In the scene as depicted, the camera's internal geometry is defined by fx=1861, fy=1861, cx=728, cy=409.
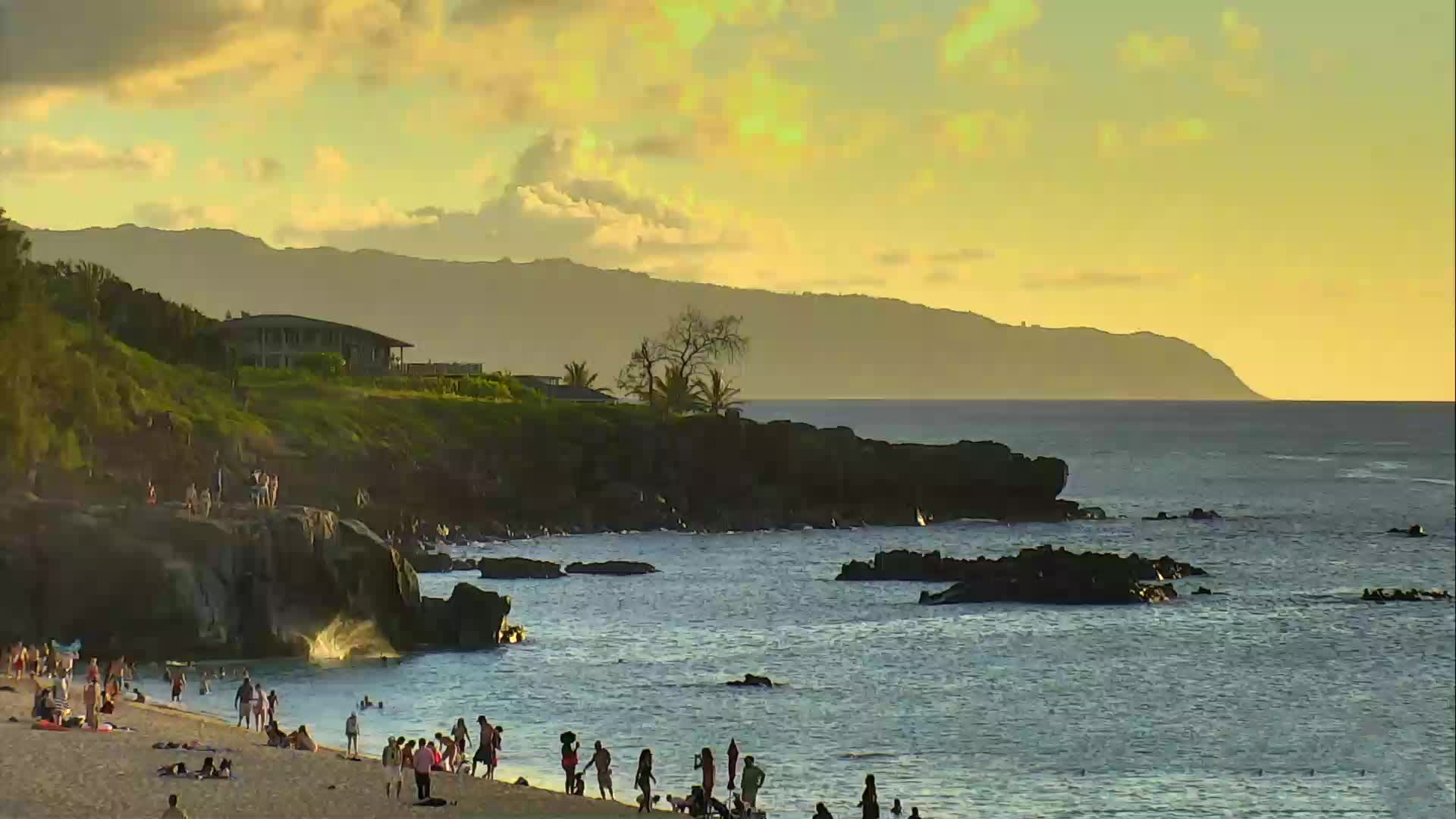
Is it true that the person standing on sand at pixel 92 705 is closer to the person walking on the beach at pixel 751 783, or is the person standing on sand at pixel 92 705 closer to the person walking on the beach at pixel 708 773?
the person walking on the beach at pixel 708 773

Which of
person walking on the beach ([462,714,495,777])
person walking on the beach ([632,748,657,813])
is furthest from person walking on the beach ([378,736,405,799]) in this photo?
person walking on the beach ([632,748,657,813])

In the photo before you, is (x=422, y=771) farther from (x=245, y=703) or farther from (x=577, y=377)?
(x=577, y=377)

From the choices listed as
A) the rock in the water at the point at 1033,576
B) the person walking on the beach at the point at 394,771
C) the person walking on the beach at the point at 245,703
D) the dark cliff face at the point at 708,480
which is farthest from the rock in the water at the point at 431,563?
the person walking on the beach at the point at 394,771

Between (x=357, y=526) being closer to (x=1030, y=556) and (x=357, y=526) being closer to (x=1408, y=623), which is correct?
(x=1030, y=556)

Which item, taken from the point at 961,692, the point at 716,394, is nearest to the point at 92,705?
the point at 961,692

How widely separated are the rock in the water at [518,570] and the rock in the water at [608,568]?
1.56 metres

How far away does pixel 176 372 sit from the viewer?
120500 mm

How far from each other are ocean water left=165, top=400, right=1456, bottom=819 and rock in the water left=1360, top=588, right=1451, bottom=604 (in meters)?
2.20

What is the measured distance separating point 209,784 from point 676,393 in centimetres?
10786

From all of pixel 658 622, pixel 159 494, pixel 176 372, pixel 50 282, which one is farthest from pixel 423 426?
pixel 658 622

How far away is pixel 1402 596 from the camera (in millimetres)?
87875

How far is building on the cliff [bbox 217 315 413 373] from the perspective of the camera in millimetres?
156625

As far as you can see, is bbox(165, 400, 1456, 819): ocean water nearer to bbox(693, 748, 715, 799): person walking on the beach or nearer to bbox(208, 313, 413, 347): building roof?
bbox(693, 748, 715, 799): person walking on the beach

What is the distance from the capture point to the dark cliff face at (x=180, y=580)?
57.2m
